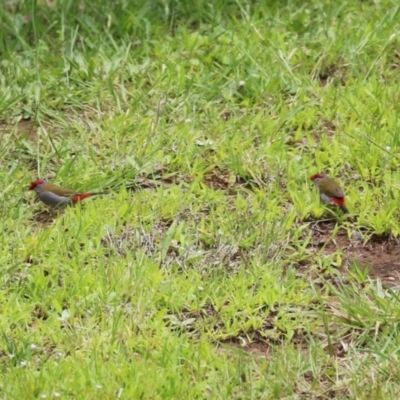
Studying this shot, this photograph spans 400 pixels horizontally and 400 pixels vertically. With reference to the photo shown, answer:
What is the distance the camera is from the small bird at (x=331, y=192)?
18.9 ft

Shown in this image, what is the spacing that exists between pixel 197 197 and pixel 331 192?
0.76 m

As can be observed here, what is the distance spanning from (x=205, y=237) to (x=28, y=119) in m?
1.73

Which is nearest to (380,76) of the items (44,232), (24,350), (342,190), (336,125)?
(336,125)

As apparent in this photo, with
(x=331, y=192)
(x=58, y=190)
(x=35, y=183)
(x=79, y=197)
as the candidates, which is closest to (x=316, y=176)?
(x=331, y=192)

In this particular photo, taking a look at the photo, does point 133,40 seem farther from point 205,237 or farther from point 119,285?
point 119,285

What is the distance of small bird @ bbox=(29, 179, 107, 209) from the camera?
228 inches

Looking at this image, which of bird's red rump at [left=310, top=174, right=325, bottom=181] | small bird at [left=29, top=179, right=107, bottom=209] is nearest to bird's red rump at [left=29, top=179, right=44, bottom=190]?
small bird at [left=29, top=179, right=107, bottom=209]

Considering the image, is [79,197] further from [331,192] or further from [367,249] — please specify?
[367,249]

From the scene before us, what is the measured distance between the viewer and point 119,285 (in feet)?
16.8

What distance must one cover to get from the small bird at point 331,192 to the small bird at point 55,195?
4.19 ft

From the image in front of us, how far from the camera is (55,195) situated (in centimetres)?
579

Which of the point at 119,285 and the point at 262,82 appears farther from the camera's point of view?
the point at 262,82

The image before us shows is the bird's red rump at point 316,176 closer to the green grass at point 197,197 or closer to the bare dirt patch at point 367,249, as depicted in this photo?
the green grass at point 197,197

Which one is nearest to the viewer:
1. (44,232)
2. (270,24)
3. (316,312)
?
(316,312)
